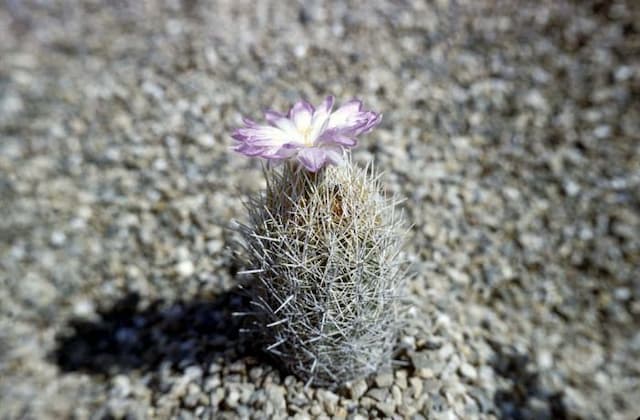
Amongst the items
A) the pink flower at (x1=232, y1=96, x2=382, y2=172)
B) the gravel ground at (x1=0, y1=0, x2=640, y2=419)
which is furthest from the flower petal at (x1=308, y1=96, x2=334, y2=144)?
the gravel ground at (x1=0, y1=0, x2=640, y2=419)

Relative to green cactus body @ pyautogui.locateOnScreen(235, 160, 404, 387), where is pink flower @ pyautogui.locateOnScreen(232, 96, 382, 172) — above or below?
above

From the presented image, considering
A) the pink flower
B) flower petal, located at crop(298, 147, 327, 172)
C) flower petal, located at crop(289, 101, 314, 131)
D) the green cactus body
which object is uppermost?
flower petal, located at crop(289, 101, 314, 131)

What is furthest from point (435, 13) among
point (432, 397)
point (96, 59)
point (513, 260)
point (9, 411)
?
point (9, 411)

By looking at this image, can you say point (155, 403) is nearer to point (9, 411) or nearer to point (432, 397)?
point (9, 411)

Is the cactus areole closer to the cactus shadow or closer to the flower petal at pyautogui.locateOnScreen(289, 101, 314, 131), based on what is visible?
the flower petal at pyautogui.locateOnScreen(289, 101, 314, 131)

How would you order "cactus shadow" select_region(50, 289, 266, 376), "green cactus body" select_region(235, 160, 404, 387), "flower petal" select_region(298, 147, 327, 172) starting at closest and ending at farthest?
"flower petal" select_region(298, 147, 327, 172) → "green cactus body" select_region(235, 160, 404, 387) → "cactus shadow" select_region(50, 289, 266, 376)

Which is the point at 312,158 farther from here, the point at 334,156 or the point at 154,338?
the point at 154,338

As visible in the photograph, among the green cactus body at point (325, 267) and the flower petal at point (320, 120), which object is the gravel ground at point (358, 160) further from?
the flower petal at point (320, 120)
